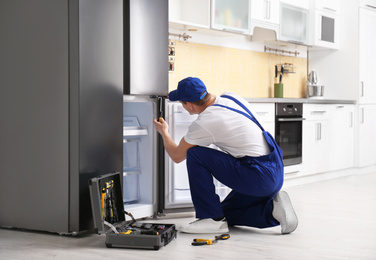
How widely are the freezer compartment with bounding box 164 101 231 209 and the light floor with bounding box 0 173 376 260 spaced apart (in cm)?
11

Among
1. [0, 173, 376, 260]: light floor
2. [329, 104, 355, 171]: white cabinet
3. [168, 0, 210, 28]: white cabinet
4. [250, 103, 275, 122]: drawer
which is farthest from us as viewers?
[329, 104, 355, 171]: white cabinet

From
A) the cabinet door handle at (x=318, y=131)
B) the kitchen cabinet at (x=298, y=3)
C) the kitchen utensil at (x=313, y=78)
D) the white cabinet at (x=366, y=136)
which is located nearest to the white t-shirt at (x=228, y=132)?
the cabinet door handle at (x=318, y=131)

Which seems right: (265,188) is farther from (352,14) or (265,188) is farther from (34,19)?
(352,14)

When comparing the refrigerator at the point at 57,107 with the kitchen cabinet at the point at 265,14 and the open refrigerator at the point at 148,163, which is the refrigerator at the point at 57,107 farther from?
the kitchen cabinet at the point at 265,14

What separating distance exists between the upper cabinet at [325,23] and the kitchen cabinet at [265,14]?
0.83 metres

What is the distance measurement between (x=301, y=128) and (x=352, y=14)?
1972 mm

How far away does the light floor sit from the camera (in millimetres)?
2852

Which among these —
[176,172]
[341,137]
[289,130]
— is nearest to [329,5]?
[341,137]

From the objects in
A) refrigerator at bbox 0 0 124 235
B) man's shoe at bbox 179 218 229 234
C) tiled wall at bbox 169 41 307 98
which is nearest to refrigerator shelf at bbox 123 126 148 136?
refrigerator at bbox 0 0 124 235

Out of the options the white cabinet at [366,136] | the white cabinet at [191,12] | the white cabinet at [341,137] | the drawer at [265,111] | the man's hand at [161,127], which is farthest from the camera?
the white cabinet at [366,136]

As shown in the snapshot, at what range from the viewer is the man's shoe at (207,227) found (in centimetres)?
337

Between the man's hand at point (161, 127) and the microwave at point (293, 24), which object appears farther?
the microwave at point (293, 24)

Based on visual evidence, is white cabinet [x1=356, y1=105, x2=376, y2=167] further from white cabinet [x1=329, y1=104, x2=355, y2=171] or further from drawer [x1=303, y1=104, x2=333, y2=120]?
drawer [x1=303, y1=104, x2=333, y2=120]

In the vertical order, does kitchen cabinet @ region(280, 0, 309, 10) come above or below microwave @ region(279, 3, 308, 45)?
above
